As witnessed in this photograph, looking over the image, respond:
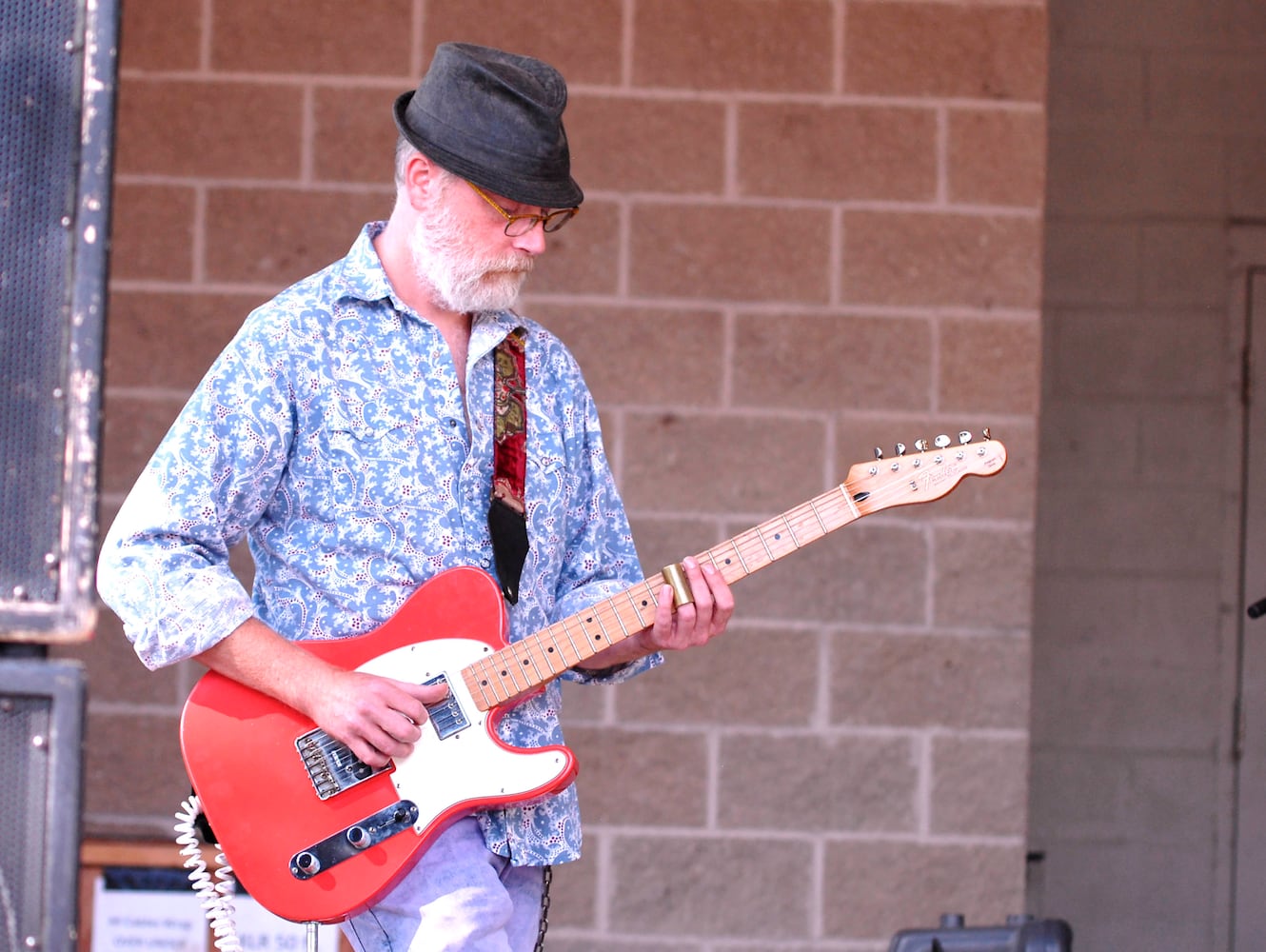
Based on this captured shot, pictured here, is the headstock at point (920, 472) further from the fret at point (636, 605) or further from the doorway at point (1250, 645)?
the doorway at point (1250, 645)

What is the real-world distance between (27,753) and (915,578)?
2.64m

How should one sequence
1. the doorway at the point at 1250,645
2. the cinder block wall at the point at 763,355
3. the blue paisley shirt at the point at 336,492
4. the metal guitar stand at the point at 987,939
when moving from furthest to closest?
the doorway at the point at 1250,645
the cinder block wall at the point at 763,355
the blue paisley shirt at the point at 336,492
the metal guitar stand at the point at 987,939

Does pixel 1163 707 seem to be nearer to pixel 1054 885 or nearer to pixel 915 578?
pixel 1054 885

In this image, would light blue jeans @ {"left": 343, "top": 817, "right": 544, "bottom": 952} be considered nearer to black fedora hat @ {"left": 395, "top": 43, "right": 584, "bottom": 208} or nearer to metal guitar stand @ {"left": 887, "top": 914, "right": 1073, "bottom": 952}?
metal guitar stand @ {"left": 887, "top": 914, "right": 1073, "bottom": 952}

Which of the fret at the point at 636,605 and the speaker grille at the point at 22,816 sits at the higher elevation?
the fret at the point at 636,605

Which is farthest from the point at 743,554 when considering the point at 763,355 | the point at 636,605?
the point at 763,355

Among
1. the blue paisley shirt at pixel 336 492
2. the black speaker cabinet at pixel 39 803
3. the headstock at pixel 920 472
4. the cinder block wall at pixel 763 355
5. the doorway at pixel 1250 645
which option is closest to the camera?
the black speaker cabinet at pixel 39 803

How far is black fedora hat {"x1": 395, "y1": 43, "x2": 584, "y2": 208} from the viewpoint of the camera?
2400 mm

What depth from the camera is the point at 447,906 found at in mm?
2240

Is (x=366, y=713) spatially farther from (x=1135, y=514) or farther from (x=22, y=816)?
(x=1135, y=514)

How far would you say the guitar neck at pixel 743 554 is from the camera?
7.64 ft

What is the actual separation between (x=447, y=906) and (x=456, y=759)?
203 mm

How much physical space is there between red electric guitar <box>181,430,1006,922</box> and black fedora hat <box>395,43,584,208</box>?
59cm

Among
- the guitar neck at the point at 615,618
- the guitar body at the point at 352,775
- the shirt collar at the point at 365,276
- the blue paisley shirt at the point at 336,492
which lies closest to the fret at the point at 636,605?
the guitar neck at the point at 615,618
